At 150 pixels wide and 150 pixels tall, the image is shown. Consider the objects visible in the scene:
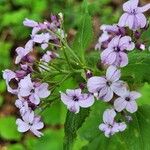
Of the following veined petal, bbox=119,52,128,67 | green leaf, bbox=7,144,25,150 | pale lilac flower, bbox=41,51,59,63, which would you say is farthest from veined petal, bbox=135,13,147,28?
green leaf, bbox=7,144,25,150

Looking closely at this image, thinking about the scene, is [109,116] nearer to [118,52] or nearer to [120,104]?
[120,104]

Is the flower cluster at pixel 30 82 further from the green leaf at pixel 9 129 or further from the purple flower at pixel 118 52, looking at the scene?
the green leaf at pixel 9 129

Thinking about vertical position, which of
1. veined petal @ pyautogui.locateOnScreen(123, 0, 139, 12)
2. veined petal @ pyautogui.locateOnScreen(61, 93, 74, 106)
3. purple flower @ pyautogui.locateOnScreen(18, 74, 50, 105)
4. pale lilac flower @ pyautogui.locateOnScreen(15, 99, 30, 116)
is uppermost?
veined petal @ pyautogui.locateOnScreen(123, 0, 139, 12)

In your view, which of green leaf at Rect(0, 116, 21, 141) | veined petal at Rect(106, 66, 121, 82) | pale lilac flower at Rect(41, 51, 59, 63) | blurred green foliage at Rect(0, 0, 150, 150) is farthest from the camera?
green leaf at Rect(0, 116, 21, 141)

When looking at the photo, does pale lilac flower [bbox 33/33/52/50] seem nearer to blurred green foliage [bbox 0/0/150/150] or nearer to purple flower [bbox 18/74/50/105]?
purple flower [bbox 18/74/50/105]

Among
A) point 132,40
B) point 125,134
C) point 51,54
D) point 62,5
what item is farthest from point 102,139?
point 62,5

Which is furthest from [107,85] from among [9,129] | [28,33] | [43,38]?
[28,33]
